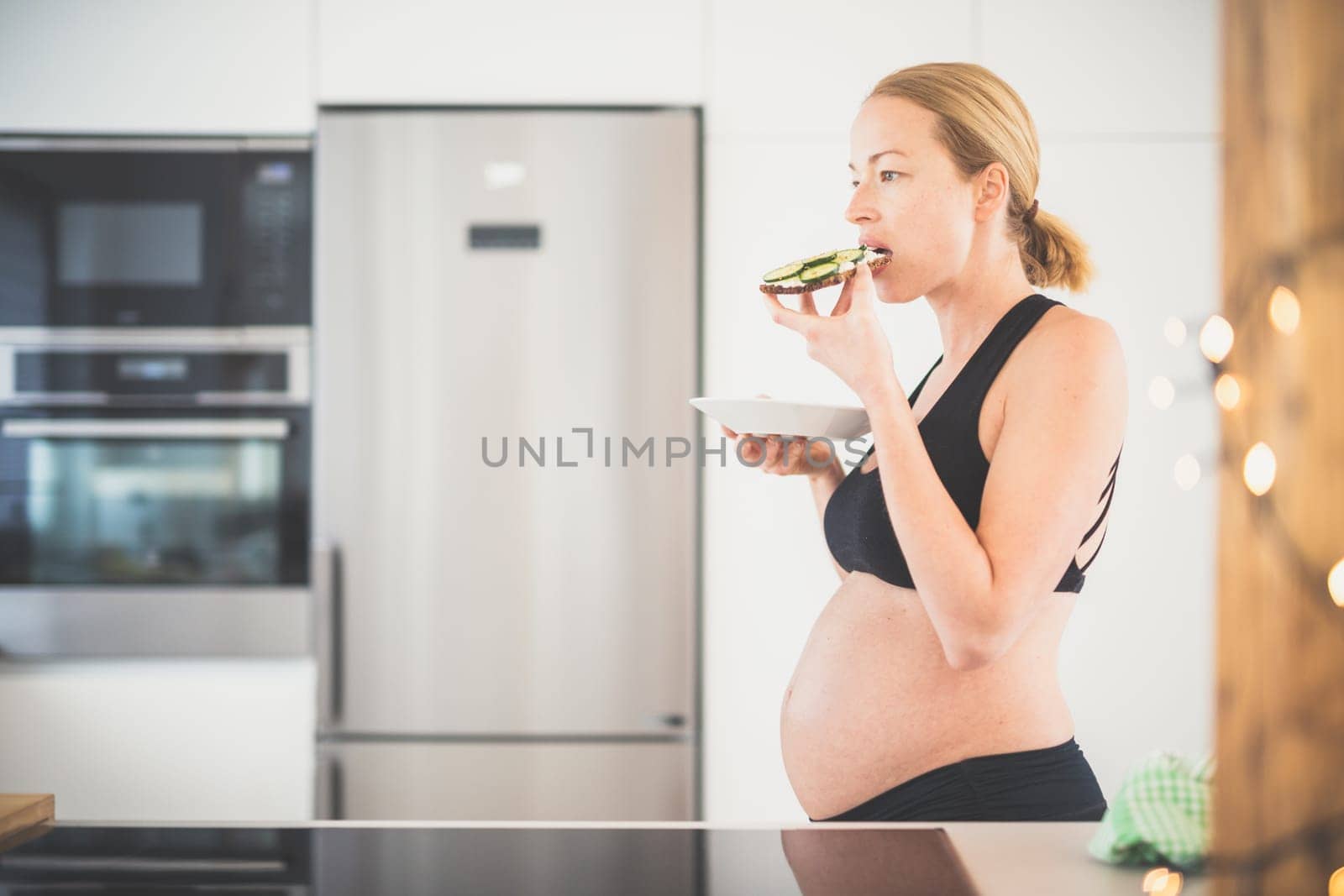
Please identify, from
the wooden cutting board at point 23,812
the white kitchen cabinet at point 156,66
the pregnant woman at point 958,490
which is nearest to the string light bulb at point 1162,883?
the pregnant woman at point 958,490

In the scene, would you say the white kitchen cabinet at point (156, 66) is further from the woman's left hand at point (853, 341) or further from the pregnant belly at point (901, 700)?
the pregnant belly at point (901, 700)

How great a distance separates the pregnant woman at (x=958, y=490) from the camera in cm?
88

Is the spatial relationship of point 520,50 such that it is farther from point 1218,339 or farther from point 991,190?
point 1218,339

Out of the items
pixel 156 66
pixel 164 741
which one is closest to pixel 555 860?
pixel 164 741

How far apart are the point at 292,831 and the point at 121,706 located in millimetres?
1273

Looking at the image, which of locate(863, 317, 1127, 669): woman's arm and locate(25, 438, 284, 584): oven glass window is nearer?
locate(863, 317, 1127, 669): woman's arm

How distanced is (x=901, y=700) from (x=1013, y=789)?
13 cm

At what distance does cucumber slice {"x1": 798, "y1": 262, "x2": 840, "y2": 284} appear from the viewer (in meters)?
1.04

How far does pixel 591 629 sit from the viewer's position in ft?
6.09

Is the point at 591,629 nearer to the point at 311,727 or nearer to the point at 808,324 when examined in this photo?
the point at 311,727

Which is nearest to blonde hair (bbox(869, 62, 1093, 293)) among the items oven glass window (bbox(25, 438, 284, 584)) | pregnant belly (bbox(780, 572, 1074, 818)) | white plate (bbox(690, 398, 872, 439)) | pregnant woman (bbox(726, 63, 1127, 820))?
pregnant woman (bbox(726, 63, 1127, 820))

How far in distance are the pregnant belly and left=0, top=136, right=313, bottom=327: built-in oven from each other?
1.32m

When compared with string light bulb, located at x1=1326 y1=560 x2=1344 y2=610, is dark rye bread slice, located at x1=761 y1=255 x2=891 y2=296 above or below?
above

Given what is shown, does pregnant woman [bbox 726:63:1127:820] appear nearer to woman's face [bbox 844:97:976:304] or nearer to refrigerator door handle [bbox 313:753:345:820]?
woman's face [bbox 844:97:976:304]
